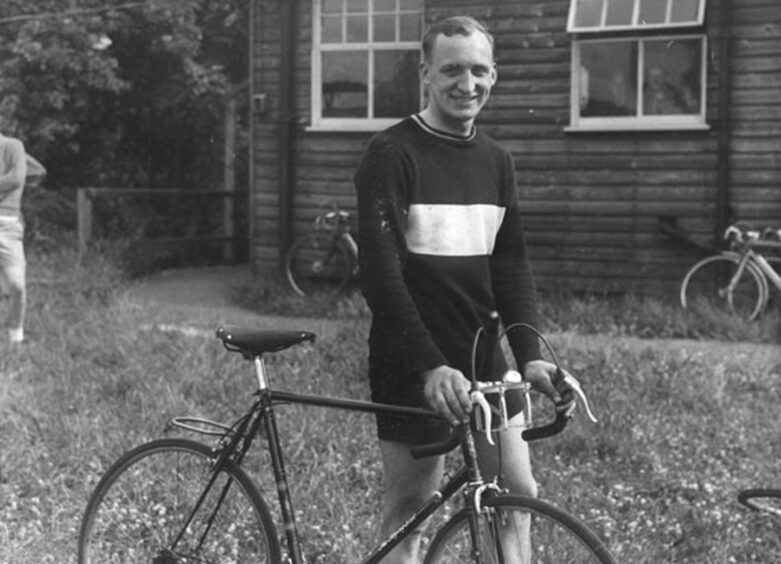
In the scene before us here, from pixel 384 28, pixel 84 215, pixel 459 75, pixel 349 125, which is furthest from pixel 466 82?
pixel 84 215

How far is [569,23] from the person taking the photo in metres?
11.6

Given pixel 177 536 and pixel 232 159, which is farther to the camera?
pixel 232 159

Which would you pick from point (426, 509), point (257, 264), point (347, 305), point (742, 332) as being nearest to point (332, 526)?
point (426, 509)

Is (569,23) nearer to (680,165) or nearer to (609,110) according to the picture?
(609,110)

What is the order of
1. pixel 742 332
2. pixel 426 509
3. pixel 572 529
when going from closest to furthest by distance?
1. pixel 572 529
2. pixel 426 509
3. pixel 742 332

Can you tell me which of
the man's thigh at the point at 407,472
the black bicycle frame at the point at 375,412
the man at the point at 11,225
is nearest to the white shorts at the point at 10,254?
the man at the point at 11,225

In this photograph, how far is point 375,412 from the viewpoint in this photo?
3506 millimetres

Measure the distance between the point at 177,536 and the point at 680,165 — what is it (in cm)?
843

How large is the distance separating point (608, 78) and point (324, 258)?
3.14m

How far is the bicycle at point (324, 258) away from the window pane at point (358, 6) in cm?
196

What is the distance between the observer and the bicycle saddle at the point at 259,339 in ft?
12.1

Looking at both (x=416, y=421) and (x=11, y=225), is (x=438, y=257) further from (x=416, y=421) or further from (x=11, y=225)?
(x=11, y=225)

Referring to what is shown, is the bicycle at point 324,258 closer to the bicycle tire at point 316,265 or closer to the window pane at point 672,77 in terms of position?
the bicycle tire at point 316,265

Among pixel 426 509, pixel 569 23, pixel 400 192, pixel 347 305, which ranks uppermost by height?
pixel 569 23
